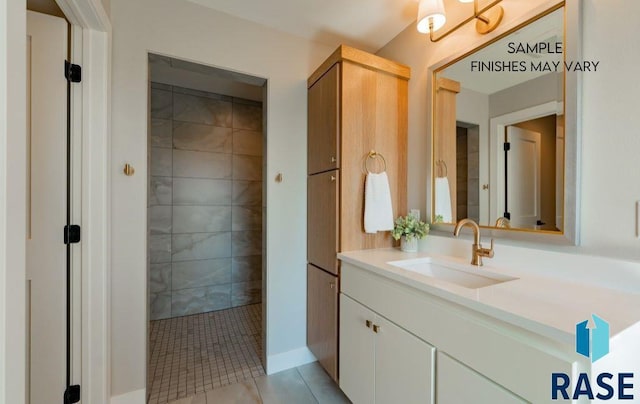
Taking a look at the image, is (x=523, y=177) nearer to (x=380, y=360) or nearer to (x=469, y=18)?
(x=469, y=18)

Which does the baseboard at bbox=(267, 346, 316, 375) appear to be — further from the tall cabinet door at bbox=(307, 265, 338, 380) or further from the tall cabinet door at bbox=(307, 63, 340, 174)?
the tall cabinet door at bbox=(307, 63, 340, 174)

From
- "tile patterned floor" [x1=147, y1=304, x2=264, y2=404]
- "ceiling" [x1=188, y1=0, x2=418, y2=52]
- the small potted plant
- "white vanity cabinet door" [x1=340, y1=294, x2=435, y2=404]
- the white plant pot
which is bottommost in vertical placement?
"tile patterned floor" [x1=147, y1=304, x2=264, y2=404]

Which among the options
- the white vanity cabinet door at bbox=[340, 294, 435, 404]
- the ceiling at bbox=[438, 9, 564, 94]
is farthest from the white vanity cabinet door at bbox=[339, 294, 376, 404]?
the ceiling at bbox=[438, 9, 564, 94]

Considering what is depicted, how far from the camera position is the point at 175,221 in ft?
9.27

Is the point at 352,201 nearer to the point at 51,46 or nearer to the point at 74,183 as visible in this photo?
the point at 74,183

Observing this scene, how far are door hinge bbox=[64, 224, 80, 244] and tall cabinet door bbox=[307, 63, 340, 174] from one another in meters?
1.34

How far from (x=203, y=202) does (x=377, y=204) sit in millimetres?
2085

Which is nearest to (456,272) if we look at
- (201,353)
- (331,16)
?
(331,16)

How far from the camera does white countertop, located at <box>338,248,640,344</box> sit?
69 centimetres

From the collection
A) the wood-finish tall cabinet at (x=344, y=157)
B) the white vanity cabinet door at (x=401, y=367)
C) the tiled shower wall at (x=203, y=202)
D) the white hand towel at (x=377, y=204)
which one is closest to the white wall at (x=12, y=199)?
the white vanity cabinet door at (x=401, y=367)

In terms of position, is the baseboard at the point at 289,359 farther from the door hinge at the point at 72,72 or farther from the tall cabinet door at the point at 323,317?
the door hinge at the point at 72,72

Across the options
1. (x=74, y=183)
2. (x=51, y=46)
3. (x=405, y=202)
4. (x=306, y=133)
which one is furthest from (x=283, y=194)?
(x=51, y=46)

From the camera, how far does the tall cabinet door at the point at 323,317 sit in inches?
64.6

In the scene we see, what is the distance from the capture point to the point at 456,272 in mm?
1342
